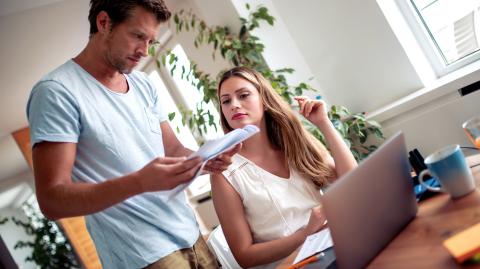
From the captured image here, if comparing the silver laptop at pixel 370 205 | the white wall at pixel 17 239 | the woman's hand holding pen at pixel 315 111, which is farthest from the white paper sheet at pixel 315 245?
the white wall at pixel 17 239

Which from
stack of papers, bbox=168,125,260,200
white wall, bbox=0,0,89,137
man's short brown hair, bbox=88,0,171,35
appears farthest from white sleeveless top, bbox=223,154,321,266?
white wall, bbox=0,0,89,137

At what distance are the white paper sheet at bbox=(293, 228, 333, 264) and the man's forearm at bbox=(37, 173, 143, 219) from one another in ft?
1.50

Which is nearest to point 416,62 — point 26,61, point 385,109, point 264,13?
point 385,109

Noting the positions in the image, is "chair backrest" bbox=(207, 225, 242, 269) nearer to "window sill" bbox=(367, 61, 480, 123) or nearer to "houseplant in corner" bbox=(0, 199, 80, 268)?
"window sill" bbox=(367, 61, 480, 123)

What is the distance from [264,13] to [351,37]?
588 mm

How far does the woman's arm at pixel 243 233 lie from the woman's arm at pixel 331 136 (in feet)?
1.15

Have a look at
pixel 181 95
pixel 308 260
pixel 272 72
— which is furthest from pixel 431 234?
pixel 181 95

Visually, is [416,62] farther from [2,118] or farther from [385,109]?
[2,118]

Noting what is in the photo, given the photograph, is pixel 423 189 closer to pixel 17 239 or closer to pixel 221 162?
pixel 221 162

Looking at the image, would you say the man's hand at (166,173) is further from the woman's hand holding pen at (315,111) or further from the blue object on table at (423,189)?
the woman's hand holding pen at (315,111)

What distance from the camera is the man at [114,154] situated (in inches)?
45.0

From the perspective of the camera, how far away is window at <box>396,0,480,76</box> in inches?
98.0

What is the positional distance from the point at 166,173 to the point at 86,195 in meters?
0.26

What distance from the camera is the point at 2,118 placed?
5.73 meters
